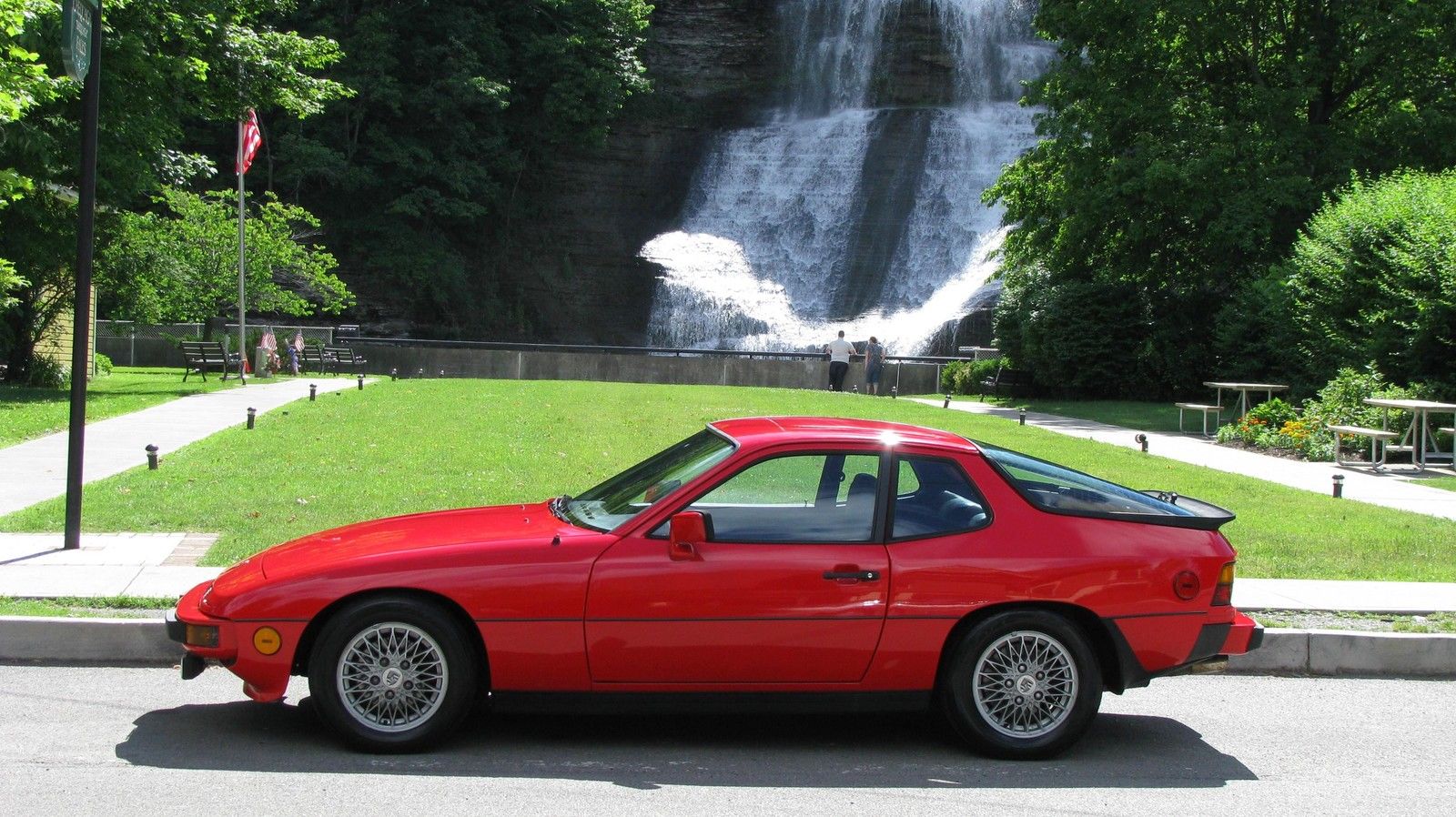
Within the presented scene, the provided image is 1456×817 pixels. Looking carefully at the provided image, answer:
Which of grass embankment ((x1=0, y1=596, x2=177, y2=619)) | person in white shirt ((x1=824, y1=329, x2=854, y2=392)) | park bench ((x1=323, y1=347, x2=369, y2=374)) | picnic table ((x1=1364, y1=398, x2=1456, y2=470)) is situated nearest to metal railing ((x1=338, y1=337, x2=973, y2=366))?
park bench ((x1=323, y1=347, x2=369, y2=374))

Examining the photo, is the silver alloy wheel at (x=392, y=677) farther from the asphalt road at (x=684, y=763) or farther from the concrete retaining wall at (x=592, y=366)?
the concrete retaining wall at (x=592, y=366)

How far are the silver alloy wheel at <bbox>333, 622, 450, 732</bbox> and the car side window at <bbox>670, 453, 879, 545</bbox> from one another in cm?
126

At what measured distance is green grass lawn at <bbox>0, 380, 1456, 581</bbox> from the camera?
1049cm

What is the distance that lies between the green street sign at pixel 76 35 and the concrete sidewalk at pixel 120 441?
3.97 meters

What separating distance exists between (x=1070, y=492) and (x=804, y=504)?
1.25 meters

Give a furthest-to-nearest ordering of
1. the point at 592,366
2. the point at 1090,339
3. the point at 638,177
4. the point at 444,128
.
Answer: the point at 638,177
the point at 444,128
the point at 592,366
the point at 1090,339

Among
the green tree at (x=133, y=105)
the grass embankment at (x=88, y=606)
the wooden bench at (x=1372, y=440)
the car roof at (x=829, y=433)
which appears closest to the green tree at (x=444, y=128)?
the green tree at (x=133, y=105)

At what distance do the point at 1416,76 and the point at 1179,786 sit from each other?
1150 inches

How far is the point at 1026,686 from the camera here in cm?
586

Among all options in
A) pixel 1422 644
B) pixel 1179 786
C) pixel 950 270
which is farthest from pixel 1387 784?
pixel 950 270

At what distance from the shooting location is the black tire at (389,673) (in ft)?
18.2

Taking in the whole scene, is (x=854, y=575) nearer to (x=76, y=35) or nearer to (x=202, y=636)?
(x=202, y=636)

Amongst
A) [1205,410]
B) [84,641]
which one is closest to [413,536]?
[84,641]

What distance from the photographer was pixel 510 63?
186ft
